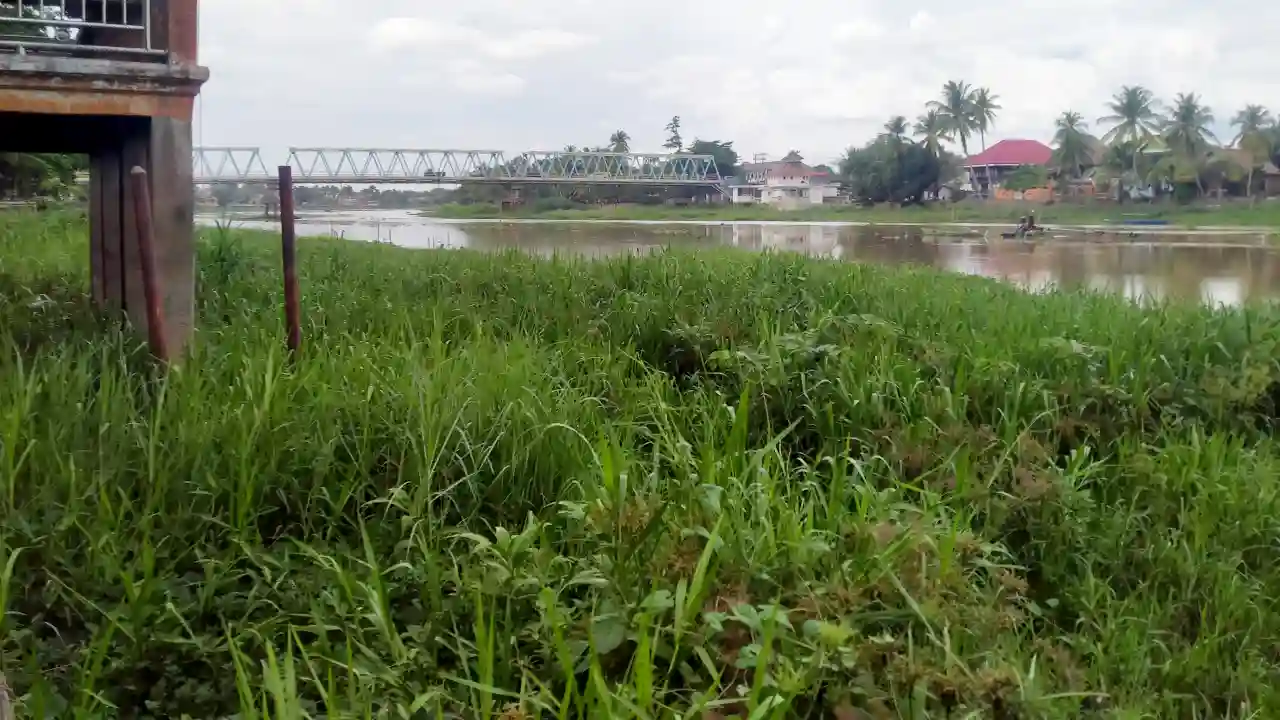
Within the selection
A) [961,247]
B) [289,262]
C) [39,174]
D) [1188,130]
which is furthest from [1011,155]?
[289,262]

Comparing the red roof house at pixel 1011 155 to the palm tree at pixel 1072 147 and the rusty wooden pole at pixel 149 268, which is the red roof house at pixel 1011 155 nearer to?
the palm tree at pixel 1072 147

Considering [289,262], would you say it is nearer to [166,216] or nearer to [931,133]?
[166,216]

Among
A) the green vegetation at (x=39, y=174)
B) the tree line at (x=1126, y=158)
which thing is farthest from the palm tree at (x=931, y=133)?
the green vegetation at (x=39, y=174)

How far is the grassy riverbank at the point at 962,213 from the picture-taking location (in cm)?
2233

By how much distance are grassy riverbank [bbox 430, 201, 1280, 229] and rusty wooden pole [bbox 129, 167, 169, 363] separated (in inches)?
682

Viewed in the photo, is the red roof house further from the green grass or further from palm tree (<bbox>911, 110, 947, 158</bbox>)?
the green grass

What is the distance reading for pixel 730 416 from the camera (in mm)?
3609

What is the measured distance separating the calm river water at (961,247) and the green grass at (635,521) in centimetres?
315

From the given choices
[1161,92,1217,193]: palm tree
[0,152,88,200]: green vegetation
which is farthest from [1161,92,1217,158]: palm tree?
[0,152,88,200]: green vegetation

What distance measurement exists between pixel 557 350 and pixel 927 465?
66.2 inches

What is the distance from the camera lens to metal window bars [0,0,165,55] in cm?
394

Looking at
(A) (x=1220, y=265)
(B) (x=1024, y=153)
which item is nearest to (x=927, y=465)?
(A) (x=1220, y=265)

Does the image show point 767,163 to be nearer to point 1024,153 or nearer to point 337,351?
point 1024,153

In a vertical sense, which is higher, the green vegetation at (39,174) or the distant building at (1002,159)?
the distant building at (1002,159)
